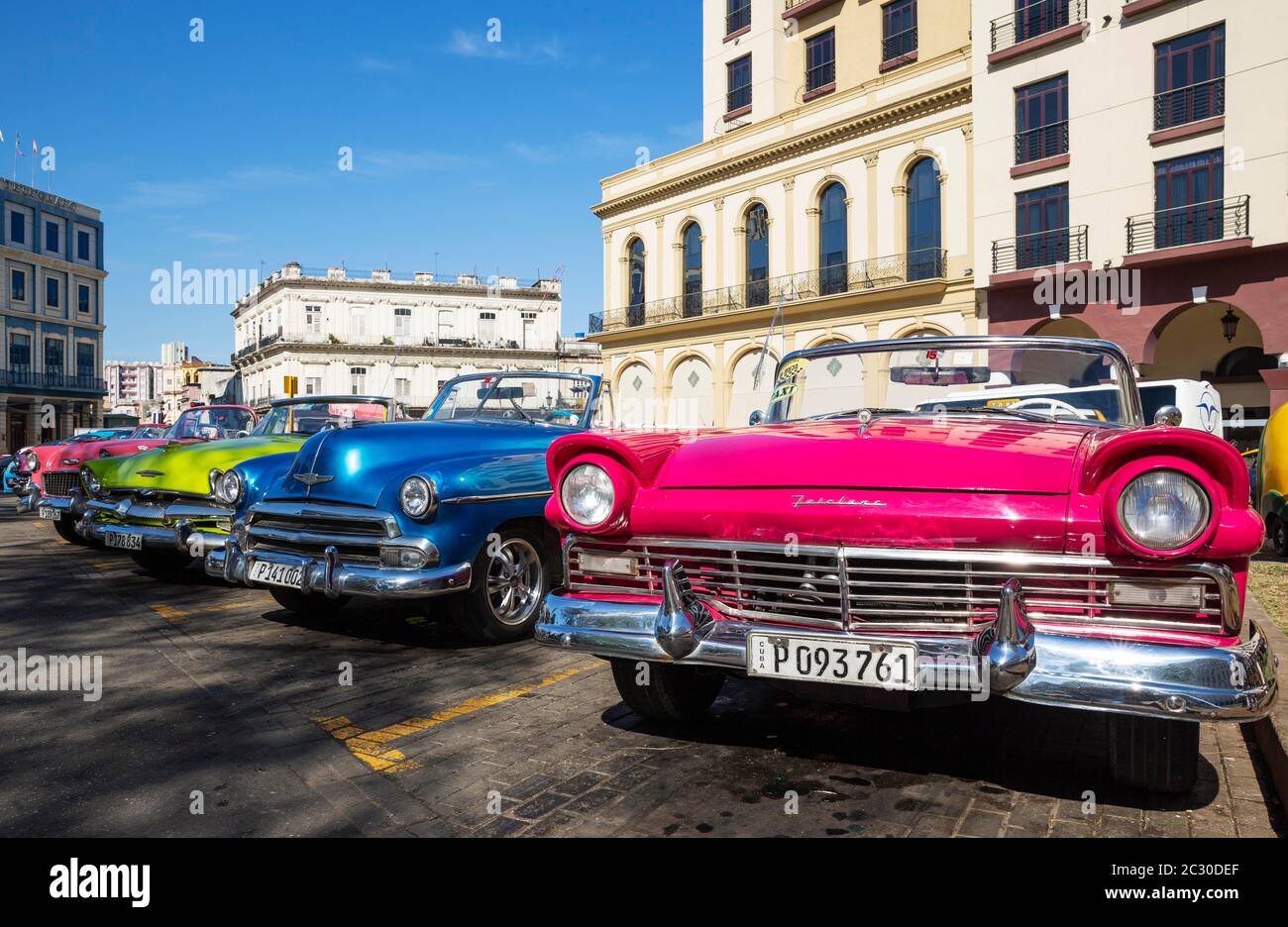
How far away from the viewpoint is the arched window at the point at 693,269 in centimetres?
2902

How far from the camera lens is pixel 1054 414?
3.82 metres

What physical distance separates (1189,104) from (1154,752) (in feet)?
62.0

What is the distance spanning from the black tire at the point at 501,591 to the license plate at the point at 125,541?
2946 millimetres

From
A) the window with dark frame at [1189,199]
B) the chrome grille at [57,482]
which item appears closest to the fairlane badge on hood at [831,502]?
the chrome grille at [57,482]

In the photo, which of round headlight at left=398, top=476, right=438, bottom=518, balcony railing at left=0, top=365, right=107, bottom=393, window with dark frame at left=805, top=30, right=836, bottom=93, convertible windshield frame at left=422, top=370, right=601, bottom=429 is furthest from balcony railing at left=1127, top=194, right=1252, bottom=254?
balcony railing at left=0, top=365, right=107, bottom=393

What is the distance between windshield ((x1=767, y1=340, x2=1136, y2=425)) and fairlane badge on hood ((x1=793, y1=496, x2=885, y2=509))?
1195 mm

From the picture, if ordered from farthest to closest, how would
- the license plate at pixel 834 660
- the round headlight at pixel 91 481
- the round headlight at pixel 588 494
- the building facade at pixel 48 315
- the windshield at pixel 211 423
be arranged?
the building facade at pixel 48 315, the windshield at pixel 211 423, the round headlight at pixel 91 481, the round headlight at pixel 588 494, the license plate at pixel 834 660

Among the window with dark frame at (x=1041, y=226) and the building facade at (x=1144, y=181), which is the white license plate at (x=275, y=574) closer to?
the building facade at (x=1144, y=181)

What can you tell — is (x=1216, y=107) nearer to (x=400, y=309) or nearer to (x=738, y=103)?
(x=738, y=103)

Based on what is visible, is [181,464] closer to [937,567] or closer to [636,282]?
[937,567]

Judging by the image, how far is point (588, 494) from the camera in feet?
11.1

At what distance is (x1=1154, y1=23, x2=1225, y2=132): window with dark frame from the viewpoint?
17516 mm

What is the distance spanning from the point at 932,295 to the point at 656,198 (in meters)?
10.7
